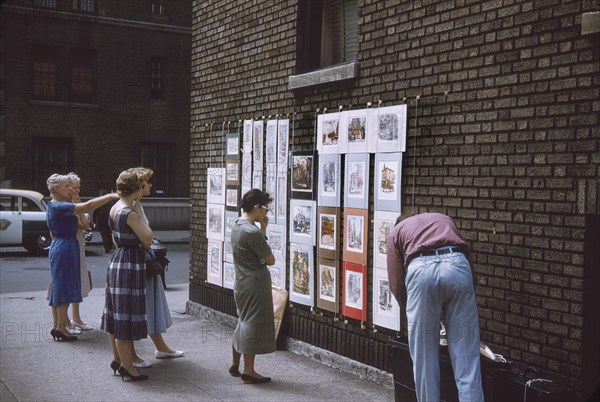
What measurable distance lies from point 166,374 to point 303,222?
218 cm

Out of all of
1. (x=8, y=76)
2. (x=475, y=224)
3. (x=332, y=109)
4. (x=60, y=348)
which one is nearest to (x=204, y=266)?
(x=60, y=348)

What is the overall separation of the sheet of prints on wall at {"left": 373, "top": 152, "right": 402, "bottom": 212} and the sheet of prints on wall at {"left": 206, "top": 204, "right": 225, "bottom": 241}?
3.32m

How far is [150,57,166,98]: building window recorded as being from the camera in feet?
102

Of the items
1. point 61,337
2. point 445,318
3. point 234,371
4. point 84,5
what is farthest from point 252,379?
point 84,5

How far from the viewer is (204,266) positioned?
10.4 m

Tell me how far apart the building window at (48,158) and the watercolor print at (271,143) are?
21.6 meters

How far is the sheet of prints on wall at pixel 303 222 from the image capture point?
7863 millimetres

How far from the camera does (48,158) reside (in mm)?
28703

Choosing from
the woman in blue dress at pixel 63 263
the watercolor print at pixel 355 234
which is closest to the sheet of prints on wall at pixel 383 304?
the watercolor print at pixel 355 234

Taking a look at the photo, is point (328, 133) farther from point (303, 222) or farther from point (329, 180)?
point (303, 222)

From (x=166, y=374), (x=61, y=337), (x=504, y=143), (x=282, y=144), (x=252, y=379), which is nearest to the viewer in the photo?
(x=504, y=143)

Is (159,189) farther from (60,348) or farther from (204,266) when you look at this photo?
(60,348)

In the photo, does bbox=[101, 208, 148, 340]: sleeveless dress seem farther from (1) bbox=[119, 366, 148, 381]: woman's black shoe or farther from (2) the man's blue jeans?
(2) the man's blue jeans

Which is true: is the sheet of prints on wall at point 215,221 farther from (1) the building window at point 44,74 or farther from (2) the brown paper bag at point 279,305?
(1) the building window at point 44,74
